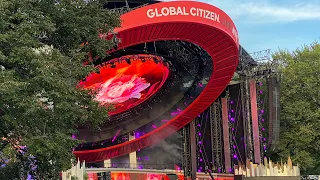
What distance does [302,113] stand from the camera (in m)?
27.8

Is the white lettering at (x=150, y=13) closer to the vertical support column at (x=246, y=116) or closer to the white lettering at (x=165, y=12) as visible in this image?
the white lettering at (x=165, y=12)

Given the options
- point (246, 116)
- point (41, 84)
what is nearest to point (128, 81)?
point (246, 116)

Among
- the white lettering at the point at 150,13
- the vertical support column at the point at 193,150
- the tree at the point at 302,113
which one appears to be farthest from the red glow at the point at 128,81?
the tree at the point at 302,113

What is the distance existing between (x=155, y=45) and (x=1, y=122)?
13.4 m

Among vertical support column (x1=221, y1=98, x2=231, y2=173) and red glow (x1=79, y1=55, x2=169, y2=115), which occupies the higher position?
red glow (x1=79, y1=55, x2=169, y2=115)

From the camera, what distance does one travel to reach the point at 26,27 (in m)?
7.14

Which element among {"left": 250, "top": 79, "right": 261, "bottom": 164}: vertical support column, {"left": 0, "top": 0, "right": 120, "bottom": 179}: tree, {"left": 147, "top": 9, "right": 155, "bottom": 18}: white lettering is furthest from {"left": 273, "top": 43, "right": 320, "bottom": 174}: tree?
{"left": 0, "top": 0, "right": 120, "bottom": 179}: tree

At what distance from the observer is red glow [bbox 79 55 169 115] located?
23.9m

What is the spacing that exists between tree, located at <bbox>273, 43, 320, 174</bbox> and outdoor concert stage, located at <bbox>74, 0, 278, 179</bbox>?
4962mm

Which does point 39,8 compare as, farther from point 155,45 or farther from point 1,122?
point 155,45

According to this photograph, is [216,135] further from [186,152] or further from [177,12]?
[177,12]

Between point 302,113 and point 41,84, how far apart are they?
24.2m

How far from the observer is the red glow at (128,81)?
23.9 m

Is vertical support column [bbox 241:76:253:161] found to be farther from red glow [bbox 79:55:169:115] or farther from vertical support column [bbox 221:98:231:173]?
red glow [bbox 79:55:169:115]
